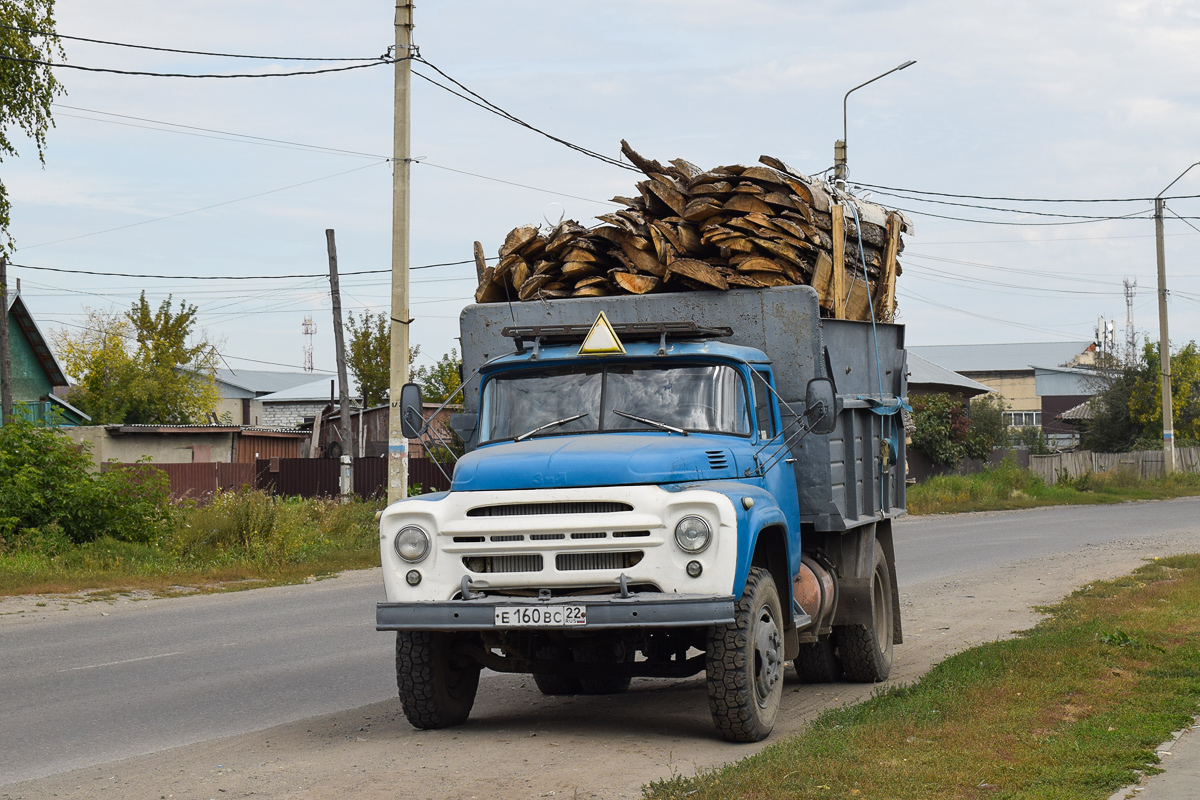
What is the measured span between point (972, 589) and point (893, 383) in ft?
20.5

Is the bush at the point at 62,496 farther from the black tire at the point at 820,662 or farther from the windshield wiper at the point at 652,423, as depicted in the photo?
the windshield wiper at the point at 652,423

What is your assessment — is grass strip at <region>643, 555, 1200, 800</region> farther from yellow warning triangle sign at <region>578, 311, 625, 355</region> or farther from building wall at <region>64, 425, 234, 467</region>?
building wall at <region>64, 425, 234, 467</region>

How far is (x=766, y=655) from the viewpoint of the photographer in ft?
24.5

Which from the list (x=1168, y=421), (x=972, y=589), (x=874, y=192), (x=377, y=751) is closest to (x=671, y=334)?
(x=377, y=751)

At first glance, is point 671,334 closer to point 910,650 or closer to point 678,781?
point 678,781

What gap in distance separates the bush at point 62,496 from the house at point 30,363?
26.7 meters

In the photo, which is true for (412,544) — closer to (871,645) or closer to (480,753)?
(480,753)

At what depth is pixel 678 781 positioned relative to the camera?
5.88 metres

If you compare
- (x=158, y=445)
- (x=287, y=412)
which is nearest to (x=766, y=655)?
(x=158, y=445)

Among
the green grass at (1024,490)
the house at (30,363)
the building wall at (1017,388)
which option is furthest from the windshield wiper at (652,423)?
the building wall at (1017,388)

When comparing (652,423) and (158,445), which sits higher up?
(158,445)

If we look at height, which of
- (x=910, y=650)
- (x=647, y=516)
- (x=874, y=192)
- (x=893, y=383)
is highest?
(x=874, y=192)

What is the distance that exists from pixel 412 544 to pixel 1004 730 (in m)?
3.36

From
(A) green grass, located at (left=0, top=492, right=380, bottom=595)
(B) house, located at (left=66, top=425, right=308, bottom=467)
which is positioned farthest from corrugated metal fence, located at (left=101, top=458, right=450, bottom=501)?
(A) green grass, located at (left=0, top=492, right=380, bottom=595)
